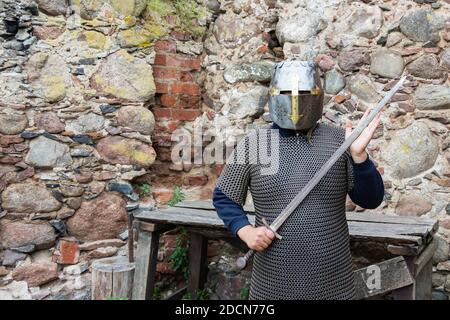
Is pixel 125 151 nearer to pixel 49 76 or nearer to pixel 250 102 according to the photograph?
pixel 49 76

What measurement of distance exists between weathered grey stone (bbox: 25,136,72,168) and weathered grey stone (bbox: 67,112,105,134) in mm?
121

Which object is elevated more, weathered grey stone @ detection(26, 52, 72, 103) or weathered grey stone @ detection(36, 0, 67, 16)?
weathered grey stone @ detection(36, 0, 67, 16)

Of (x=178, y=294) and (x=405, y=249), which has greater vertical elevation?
(x=405, y=249)

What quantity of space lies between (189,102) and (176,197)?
2.10 feet

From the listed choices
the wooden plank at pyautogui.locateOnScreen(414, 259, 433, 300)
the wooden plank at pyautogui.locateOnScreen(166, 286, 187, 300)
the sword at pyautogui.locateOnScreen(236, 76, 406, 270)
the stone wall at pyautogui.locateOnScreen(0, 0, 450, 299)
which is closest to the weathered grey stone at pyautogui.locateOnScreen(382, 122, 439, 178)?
the stone wall at pyautogui.locateOnScreen(0, 0, 450, 299)

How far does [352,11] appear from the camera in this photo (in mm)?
3141

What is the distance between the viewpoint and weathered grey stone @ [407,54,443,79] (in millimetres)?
2920

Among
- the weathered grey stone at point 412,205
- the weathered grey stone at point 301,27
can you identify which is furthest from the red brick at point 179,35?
the weathered grey stone at point 412,205

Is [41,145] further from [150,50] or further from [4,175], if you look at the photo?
[150,50]

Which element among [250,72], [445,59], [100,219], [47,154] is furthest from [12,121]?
[445,59]

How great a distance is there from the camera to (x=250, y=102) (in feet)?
11.3

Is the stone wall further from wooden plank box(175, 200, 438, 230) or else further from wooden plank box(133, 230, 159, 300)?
wooden plank box(133, 230, 159, 300)

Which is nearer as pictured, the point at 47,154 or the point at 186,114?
the point at 47,154

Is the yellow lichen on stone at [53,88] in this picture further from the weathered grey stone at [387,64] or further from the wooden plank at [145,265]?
the weathered grey stone at [387,64]
